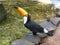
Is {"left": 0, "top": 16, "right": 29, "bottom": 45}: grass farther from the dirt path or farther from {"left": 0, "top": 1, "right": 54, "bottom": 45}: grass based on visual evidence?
the dirt path

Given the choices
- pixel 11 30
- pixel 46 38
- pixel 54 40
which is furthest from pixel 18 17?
pixel 54 40

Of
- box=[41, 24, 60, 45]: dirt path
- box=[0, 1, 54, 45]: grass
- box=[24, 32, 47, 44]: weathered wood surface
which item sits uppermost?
box=[24, 32, 47, 44]: weathered wood surface

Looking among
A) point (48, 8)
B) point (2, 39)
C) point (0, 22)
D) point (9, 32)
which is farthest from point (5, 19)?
point (48, 8)

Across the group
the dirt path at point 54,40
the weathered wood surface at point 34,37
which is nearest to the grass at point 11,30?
the weathered wood surface at point 34,37

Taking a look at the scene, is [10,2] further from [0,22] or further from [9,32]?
[9,32]

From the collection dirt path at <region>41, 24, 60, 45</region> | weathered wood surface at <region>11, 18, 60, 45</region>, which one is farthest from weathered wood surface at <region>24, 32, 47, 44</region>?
dirt path at <region>41, 24, 60, 45</region>

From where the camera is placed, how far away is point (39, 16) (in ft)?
17.3

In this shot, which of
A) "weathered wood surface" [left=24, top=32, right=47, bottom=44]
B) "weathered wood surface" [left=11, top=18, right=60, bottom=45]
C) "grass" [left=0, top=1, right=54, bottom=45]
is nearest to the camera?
"weathered wood surface" [left=11, top=18, right=60, bottom=45]

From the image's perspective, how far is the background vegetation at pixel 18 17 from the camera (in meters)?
4.11

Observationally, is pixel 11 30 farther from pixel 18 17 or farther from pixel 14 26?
pixel 18 17

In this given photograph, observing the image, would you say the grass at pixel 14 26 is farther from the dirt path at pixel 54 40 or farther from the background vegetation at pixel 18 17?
the dirt path at pixel 54 40

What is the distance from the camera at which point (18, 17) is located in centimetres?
505

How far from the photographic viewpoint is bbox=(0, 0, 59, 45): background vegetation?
411cm

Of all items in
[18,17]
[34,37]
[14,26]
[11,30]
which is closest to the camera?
[34,37]
